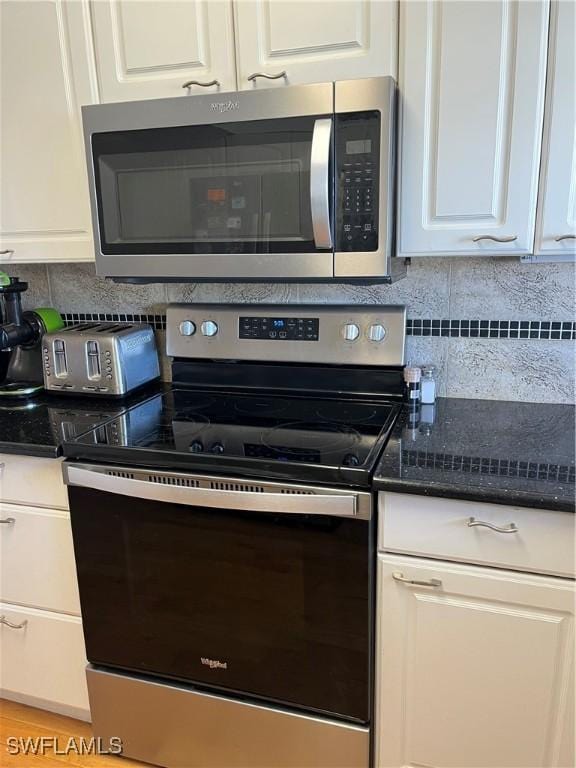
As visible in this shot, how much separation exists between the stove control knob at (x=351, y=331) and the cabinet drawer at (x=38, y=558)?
0.90 m

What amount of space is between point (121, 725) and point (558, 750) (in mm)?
1082

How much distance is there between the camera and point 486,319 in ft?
5.21

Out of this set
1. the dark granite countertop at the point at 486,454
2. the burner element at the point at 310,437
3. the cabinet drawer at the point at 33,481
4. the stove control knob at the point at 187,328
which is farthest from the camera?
the stove control knob at the point at 187,328

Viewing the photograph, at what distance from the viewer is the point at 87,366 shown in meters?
1.68

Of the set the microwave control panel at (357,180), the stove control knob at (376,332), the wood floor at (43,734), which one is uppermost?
the microwave control panel at (357,180)

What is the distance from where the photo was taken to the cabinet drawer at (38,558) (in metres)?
1.47

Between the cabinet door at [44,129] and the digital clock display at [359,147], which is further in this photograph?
the cabinet door at [44,129]

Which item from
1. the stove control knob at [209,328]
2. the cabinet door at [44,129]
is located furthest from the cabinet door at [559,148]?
the cabinet door at [44,129]

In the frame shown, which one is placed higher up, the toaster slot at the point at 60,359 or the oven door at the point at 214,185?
the oven door at the point at 214,185

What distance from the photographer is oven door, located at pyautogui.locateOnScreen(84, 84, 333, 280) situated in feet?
4.21

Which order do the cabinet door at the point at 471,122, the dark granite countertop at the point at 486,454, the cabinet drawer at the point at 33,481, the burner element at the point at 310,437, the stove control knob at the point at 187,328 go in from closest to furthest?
the dark granite countertop at the point at 486,454
the cabinet door at the point at 471,122
the burner element at the point at 310,437
the cabinet drawer at the point at 33,481
the stove control knob at the point at 187,328

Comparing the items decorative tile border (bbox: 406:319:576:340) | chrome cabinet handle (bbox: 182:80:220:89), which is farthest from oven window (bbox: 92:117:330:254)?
decorative tile border (bbox: 406:319:576:340)

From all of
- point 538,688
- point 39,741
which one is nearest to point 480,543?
point 538,688

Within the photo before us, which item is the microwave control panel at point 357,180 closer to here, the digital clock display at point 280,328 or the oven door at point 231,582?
the digital clock display at point 280,328
